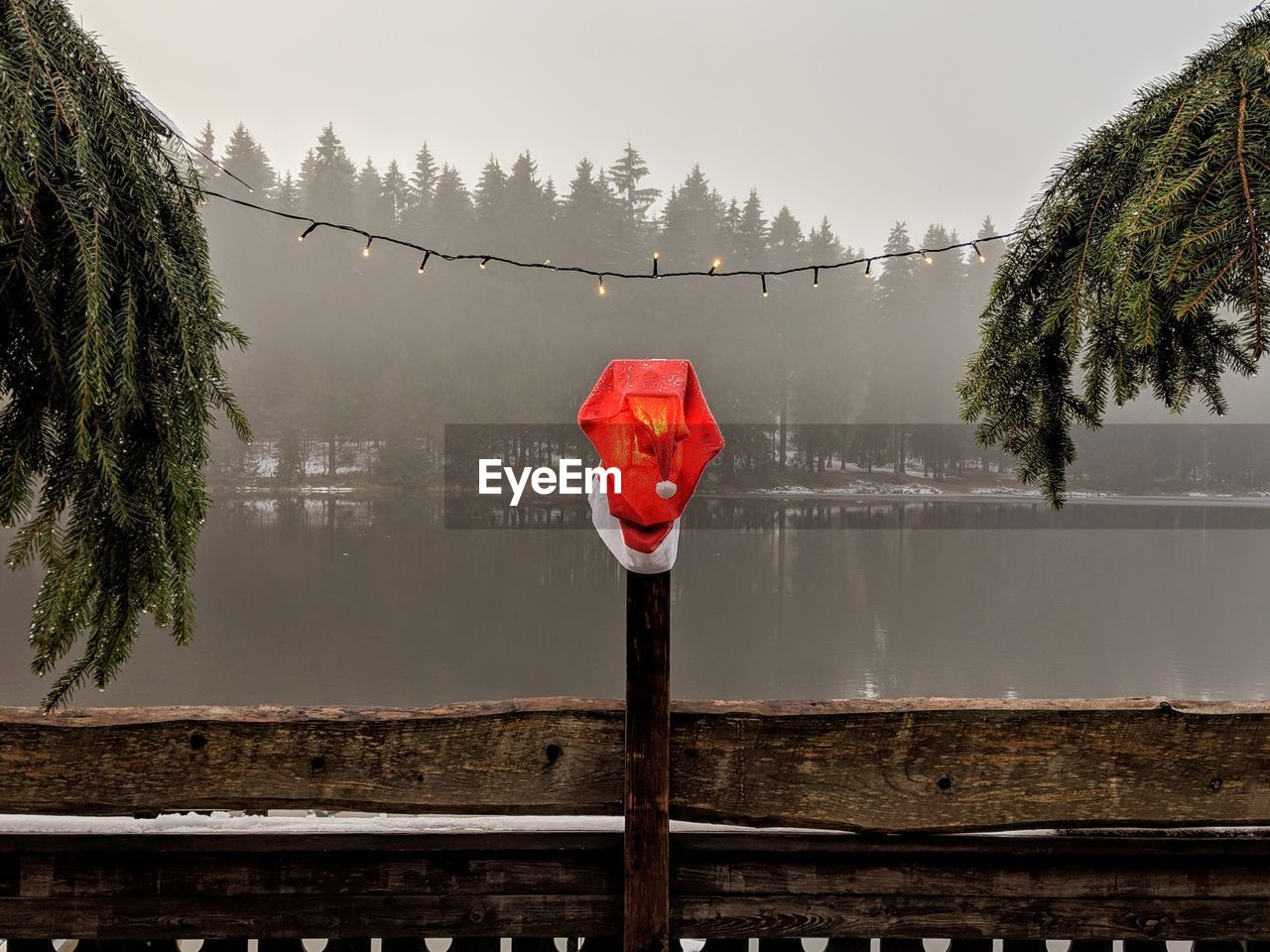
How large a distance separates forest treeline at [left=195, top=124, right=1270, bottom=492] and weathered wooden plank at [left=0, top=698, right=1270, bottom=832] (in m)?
34.4

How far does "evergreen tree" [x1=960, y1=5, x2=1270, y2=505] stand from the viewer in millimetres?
1322

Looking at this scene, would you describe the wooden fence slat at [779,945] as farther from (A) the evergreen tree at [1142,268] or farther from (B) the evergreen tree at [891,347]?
(B) the evergreen tree at [891,347]

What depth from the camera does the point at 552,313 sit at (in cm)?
4553

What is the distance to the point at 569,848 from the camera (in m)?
1.27

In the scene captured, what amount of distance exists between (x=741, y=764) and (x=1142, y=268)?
1302mm

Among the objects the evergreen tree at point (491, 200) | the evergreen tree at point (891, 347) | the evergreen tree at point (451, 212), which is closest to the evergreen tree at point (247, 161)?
the evergreen tree at point (451, 212)

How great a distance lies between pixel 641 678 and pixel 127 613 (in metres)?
1.11

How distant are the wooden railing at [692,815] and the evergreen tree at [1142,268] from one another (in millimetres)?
853

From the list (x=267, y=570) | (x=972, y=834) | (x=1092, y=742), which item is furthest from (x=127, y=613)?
(x=267, y=570)

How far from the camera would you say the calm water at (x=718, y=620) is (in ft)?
31.4

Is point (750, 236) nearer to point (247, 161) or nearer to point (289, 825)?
point (247, 161)

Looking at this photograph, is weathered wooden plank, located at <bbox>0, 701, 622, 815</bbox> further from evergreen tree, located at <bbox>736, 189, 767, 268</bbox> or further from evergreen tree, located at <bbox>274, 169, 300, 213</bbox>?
evergreen tree, located at <bbox>274, 169, 300, 213</bbox>

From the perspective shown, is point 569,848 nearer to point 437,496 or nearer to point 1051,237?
point 1051,237

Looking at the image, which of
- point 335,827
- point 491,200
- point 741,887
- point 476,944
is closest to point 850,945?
point 741,887
